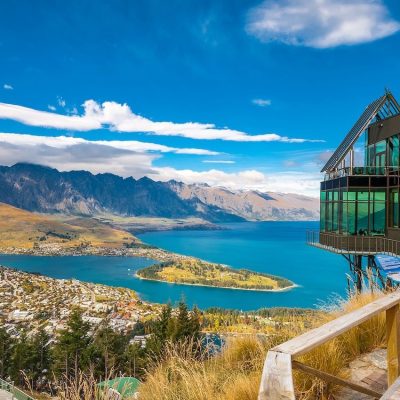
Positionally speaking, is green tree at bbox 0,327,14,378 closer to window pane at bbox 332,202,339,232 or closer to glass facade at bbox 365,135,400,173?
window pane at bbox 332,202,339,232

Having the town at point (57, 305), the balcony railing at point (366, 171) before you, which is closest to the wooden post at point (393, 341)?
the balcony railing at point (366, 171)

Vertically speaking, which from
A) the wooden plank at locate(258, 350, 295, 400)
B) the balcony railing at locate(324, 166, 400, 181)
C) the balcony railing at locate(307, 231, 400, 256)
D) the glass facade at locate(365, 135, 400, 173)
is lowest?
the balcony railing at locate(307, 231, 400, 256)

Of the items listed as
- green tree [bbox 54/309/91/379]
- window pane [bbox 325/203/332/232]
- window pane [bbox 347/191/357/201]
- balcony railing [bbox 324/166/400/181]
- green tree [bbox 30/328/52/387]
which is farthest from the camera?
green tree [bbox 30/328/52/387]

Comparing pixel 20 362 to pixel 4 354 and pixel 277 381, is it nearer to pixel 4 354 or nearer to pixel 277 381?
pixel 4 354

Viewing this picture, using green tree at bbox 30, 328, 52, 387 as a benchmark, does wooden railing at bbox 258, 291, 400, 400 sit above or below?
above

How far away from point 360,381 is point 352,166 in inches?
772

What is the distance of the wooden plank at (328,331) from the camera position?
2488mm

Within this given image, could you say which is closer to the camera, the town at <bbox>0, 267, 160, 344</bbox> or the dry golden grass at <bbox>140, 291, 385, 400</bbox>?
the dry golden grass at <bbox>140, 291, 385, 400</bbox>

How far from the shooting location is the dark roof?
2317 cm

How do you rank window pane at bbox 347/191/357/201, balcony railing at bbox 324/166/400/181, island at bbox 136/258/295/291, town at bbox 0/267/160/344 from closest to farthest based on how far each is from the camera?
window pane at bbox 347/191/357/201, balcony railing at bbox 324/166/400/181, town at bbox 0/267/160/344, island at bbox 136/258/295/291

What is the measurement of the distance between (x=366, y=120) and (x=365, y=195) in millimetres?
4928

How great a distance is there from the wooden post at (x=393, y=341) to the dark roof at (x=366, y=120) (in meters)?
20.4

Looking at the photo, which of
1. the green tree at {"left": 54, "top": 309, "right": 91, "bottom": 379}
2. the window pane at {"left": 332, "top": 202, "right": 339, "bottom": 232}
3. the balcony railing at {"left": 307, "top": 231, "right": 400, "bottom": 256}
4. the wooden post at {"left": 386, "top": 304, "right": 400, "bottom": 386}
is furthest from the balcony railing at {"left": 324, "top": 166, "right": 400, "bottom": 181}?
the green tree at {"left": 54, "top": 309, "right": 91, "bottom": 379}

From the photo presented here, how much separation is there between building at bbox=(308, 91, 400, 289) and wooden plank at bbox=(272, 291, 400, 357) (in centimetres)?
1807
